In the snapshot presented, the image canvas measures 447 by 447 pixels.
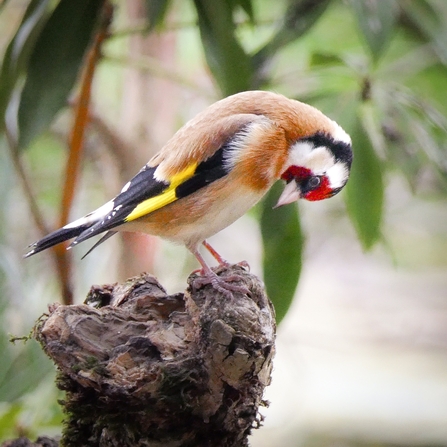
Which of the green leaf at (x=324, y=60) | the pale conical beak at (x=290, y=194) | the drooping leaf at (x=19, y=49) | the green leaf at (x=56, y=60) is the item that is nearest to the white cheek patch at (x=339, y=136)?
the pale conical beak at (x=290, y=194)

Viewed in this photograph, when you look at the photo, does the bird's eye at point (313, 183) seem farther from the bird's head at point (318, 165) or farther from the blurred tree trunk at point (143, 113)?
the blurred tree trunk at point (143, 113)

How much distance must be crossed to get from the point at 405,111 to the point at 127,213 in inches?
34.5

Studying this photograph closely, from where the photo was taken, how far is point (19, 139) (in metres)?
1.70

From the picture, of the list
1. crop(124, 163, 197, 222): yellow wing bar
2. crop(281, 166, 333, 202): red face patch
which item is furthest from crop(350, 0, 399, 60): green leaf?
crop(124, 163, 197, 222): yellow wing bar

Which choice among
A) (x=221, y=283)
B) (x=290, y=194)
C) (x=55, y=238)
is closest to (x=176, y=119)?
(x=290, y=194)

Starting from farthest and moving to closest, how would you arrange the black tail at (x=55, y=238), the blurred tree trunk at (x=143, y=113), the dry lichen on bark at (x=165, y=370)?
1. the blurred tree trunk at (x=143, y=113)
2. the black tail at (x=55, y=238)
3. the dry lichen on bark at (x=165, y=370)

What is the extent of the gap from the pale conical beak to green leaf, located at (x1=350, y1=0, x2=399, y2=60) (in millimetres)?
376

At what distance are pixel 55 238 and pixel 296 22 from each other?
0.91 meters

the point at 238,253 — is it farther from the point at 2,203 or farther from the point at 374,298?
the point at 374,298

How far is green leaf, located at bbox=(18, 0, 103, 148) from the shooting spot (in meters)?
1.72

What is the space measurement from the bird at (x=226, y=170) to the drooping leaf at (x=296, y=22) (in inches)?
15.5

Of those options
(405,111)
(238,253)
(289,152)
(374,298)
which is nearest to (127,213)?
(289,152)

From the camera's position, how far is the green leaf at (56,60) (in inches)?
67.6

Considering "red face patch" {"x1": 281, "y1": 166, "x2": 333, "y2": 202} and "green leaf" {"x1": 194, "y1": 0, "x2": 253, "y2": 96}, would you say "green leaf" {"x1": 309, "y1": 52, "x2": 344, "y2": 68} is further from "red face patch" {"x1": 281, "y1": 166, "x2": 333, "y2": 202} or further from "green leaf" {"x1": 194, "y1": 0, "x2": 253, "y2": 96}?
"red face patch" {"x1": 281, "y1": 166, "x2": 333, "y2": 202}
